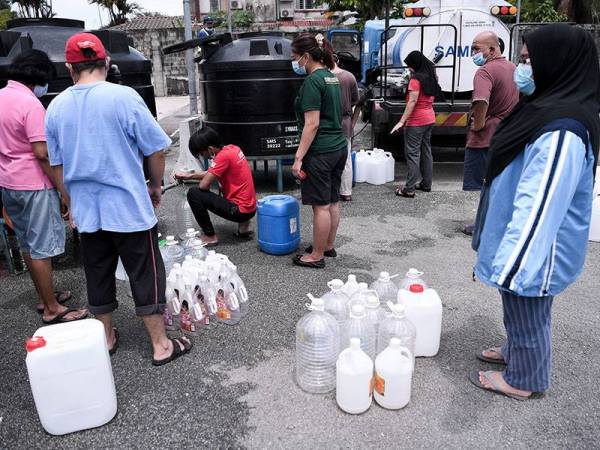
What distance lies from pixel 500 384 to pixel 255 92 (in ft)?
15.6

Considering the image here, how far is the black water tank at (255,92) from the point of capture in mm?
6355

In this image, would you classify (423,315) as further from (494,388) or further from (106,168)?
(106,168)

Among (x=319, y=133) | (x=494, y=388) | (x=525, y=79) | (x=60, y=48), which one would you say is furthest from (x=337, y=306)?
(x=60, y=48)

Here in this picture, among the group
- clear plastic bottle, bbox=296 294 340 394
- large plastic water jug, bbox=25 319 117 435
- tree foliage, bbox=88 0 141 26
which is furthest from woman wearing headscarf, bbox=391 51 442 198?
tree foliage, bbox=88 0 141 26

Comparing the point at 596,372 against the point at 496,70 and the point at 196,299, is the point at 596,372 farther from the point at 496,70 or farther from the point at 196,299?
the point at 496,70

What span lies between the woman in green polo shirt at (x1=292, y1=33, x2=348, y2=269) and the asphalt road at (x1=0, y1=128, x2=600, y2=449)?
0.63 meters

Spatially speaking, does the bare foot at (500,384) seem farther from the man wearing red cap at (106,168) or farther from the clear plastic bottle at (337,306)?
the man wearing red cap at (106,168)

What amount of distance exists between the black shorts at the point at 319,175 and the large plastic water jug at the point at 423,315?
1344mm

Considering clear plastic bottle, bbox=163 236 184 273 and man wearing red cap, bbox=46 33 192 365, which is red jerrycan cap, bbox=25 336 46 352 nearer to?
man wearing red cap, bbox=46 33 192 365

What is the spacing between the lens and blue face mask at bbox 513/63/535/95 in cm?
232

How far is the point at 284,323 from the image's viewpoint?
3.46 meters

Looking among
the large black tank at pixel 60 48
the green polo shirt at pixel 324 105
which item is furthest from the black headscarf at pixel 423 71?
the large black tank at pixel 60 48

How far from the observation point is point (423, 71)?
6.05m

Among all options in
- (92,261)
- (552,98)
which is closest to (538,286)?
(552,98)
